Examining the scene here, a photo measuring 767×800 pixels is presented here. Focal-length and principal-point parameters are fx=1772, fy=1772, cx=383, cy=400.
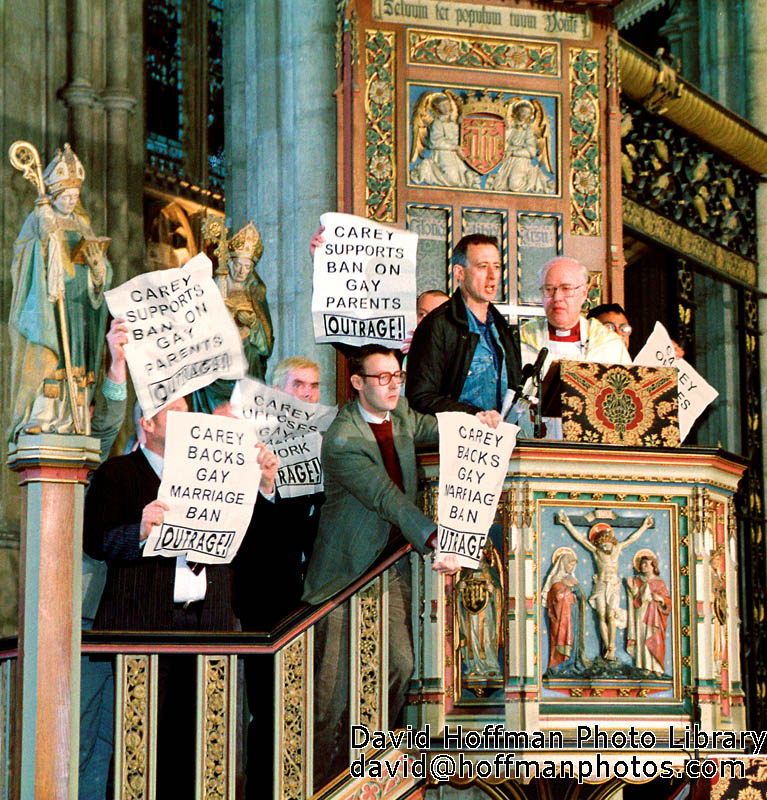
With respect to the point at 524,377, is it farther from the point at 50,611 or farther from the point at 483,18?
the point at 483,18

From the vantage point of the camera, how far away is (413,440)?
8.28m

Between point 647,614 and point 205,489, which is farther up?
point 205,489

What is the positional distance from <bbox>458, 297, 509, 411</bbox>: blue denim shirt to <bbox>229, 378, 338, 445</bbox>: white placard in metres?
0.79

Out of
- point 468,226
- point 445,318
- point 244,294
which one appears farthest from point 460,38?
point 445,318

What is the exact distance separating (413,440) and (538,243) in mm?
4004

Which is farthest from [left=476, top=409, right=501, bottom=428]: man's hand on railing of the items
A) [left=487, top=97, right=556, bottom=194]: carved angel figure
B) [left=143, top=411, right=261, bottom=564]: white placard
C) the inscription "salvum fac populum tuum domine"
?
the inscription "salvum fac populum tuum domine"

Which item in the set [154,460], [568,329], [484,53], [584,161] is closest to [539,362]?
[568,329]

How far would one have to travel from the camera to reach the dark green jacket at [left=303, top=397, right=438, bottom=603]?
26.2 ft

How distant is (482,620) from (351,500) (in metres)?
0.81

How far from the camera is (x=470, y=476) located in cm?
788

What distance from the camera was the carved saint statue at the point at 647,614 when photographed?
805 centimetres

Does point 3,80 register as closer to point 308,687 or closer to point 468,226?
point 468,226

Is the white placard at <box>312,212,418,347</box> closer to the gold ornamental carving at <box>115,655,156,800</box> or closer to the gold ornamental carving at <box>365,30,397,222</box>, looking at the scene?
the gold ornamental carving at <box>365,30,397,222</box>

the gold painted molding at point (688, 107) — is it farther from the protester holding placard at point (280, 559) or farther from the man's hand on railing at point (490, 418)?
the man's hand on railing at point (490, 418)
